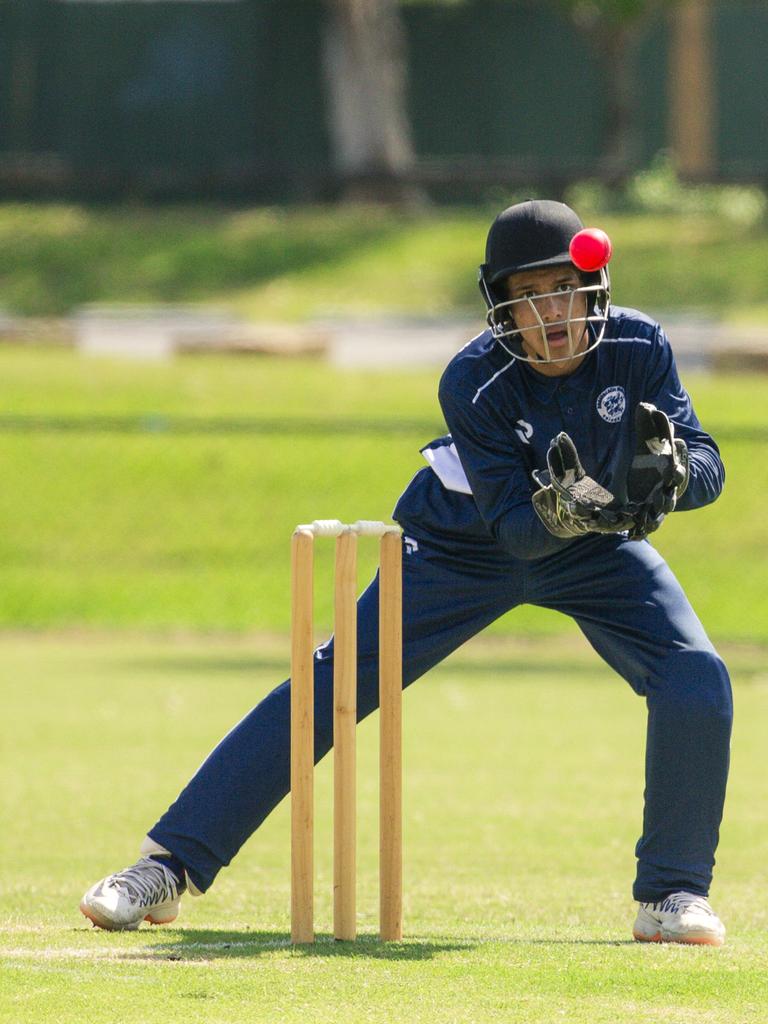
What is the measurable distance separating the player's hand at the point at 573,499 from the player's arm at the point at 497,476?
101 millimetres

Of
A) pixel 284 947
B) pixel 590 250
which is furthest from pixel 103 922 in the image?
pixel 590 250

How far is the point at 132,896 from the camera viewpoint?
16.9 ft

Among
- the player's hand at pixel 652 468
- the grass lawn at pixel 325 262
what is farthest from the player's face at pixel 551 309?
the grass lawn at pixel 325 262

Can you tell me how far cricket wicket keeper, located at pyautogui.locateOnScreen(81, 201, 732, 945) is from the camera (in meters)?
4.98

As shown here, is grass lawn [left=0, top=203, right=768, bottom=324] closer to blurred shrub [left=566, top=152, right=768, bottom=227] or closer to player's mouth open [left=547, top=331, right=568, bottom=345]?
blurred shrub [left=566, top=152, right=768, bottom=227]

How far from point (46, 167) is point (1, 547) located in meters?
14.9

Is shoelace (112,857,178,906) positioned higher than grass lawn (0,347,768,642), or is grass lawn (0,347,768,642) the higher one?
shoelace (112,857,178,906)

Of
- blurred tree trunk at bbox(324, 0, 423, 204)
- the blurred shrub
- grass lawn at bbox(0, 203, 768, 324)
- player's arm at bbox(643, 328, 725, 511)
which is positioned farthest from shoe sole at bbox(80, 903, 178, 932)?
blurred tree trunk at bbox(324, 0, 423, 204)

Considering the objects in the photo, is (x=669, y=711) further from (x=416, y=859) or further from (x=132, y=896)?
(x=416, y=859)

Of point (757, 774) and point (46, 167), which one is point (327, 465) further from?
point (46, 167)

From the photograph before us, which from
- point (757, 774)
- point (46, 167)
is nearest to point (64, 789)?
point (757, 774)

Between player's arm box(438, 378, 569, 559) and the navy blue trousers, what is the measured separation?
0.68 feet

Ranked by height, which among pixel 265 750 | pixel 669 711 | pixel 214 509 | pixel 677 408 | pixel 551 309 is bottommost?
pixel 214 509

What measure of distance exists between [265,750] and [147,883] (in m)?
0.47
